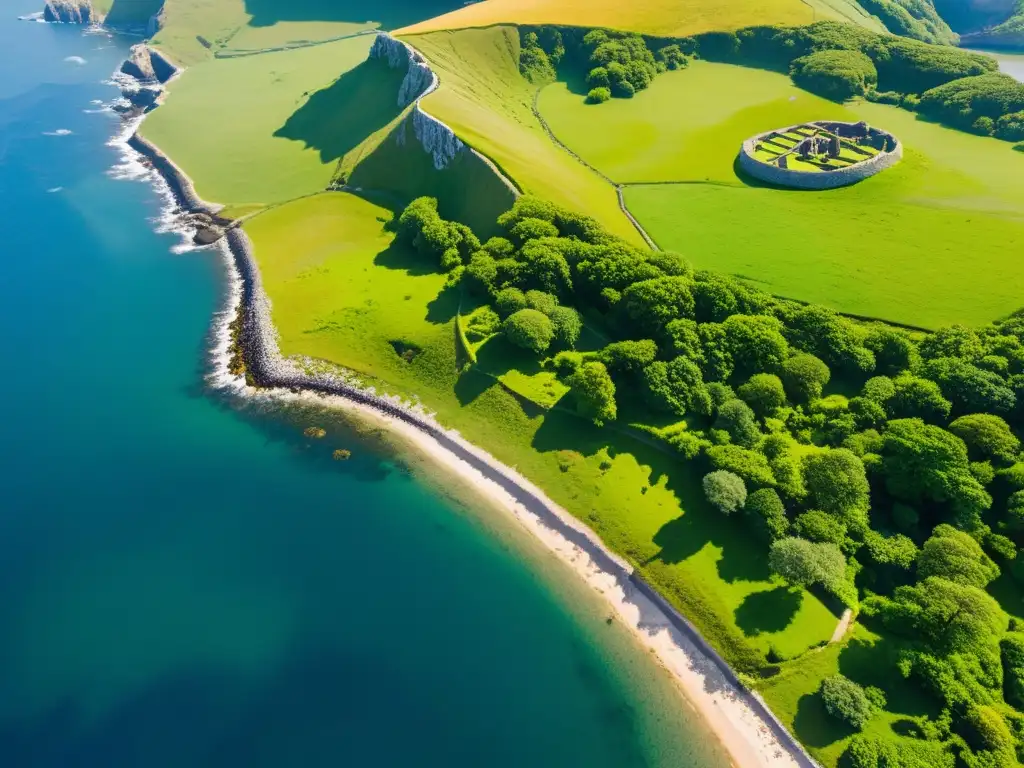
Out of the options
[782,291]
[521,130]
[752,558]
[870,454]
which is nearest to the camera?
[752,558]

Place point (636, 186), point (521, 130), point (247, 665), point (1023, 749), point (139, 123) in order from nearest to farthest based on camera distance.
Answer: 1. point (1023, 749)
2. point (247, 665)
3. point (636, 186)
4. point (521, 130)
5. point (139, 123)

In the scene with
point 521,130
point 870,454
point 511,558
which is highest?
point 521,130

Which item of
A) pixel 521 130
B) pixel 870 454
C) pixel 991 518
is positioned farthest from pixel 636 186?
pixel 991 518

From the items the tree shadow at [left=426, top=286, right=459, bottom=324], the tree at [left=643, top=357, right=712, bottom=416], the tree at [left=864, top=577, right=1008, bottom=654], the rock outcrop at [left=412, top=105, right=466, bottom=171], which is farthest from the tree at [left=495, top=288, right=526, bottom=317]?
the tree at [left=864, top=577, right=1008, bottom=654]

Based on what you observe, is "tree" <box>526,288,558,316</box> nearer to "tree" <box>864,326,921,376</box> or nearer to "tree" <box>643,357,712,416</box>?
"tree" <box>643,357,712,416</box>

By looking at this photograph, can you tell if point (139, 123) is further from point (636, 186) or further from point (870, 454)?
point (870, 454)
